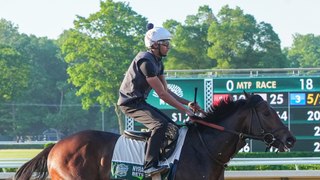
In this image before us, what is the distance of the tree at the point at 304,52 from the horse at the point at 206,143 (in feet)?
216

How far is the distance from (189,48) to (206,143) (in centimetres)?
4172

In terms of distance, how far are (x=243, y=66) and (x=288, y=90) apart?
3103 centimetres

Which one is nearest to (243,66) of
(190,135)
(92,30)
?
(92,30)

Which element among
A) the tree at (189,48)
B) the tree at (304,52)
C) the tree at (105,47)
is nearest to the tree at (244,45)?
the tree at (189,48)

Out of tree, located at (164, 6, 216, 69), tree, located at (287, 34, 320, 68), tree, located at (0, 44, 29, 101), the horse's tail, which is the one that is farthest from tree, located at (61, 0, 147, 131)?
the horse's tail

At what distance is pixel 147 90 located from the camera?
7.38m

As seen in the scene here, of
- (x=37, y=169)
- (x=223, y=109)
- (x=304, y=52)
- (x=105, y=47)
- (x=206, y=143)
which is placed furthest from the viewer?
(x=304, y=52)

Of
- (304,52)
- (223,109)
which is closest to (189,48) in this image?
(223,109)

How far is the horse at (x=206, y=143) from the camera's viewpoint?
283 inches

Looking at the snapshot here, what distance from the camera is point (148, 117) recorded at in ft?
23.7

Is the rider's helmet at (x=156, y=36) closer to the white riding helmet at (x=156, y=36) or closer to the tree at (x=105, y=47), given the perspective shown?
the white riding helmet at (x=156, y=36)

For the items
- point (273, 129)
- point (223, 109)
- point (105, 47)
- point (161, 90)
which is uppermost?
point (105, 47)

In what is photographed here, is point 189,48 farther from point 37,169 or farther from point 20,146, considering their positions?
point 37,169

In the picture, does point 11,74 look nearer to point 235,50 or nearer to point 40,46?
point 235,50
